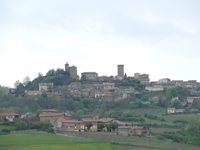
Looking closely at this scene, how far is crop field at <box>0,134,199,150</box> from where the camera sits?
44.0 m

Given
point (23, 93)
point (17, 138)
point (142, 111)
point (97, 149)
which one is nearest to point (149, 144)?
point (97, 149)

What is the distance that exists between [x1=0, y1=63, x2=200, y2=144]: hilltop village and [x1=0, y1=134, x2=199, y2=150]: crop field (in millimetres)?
5892

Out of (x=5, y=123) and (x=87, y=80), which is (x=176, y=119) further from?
(x=87, y=80)

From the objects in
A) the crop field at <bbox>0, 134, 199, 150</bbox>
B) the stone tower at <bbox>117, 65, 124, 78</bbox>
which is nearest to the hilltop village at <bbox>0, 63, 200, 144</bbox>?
the stone tower at <bbox>117, 65, 124, 78</bbox>

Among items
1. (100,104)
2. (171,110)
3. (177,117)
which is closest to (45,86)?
(100,104)

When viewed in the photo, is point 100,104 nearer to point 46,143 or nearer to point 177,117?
point 177,117

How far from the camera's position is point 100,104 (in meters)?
89.6

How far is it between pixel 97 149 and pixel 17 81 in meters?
70.8

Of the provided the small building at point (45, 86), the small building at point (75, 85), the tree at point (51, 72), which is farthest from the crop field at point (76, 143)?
the tree at point (51, 72)

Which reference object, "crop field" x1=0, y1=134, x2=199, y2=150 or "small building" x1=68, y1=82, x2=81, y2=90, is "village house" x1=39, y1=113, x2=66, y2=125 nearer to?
"crop field" x1=0, y1=134, x2=199, y2=150

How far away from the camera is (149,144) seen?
4834cm

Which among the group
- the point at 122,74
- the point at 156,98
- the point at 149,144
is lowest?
the point at 149,144

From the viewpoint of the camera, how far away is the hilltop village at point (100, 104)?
61.1 meters

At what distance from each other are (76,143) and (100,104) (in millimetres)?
42983
